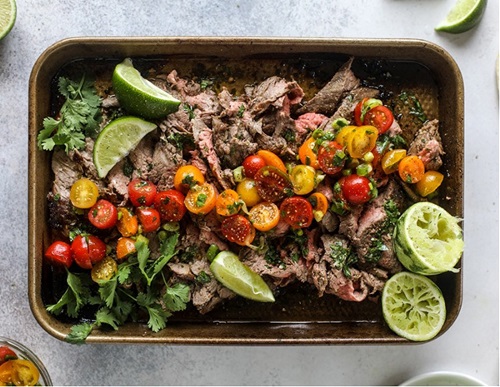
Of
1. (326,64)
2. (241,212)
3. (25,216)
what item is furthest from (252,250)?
(25,216)

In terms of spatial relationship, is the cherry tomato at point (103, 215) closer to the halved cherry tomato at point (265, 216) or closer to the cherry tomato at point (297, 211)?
the halved cherry tomato at point (265, 216)

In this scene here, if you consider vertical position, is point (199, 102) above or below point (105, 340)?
above

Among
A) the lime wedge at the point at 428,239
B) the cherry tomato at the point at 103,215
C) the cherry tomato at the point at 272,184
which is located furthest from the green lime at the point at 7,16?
the lime wedge at the point at 428,239

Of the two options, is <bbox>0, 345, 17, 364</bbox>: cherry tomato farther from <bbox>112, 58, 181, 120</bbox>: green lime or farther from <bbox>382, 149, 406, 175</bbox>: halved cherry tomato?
<bbox>382, 149, 406, 175</bbox>: halved cherry tomato

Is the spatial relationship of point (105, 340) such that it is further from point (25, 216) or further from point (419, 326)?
point (419, 326)

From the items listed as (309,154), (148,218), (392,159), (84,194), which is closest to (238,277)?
(148,218)

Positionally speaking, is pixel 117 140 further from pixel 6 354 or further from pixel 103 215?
pixel 6 354
